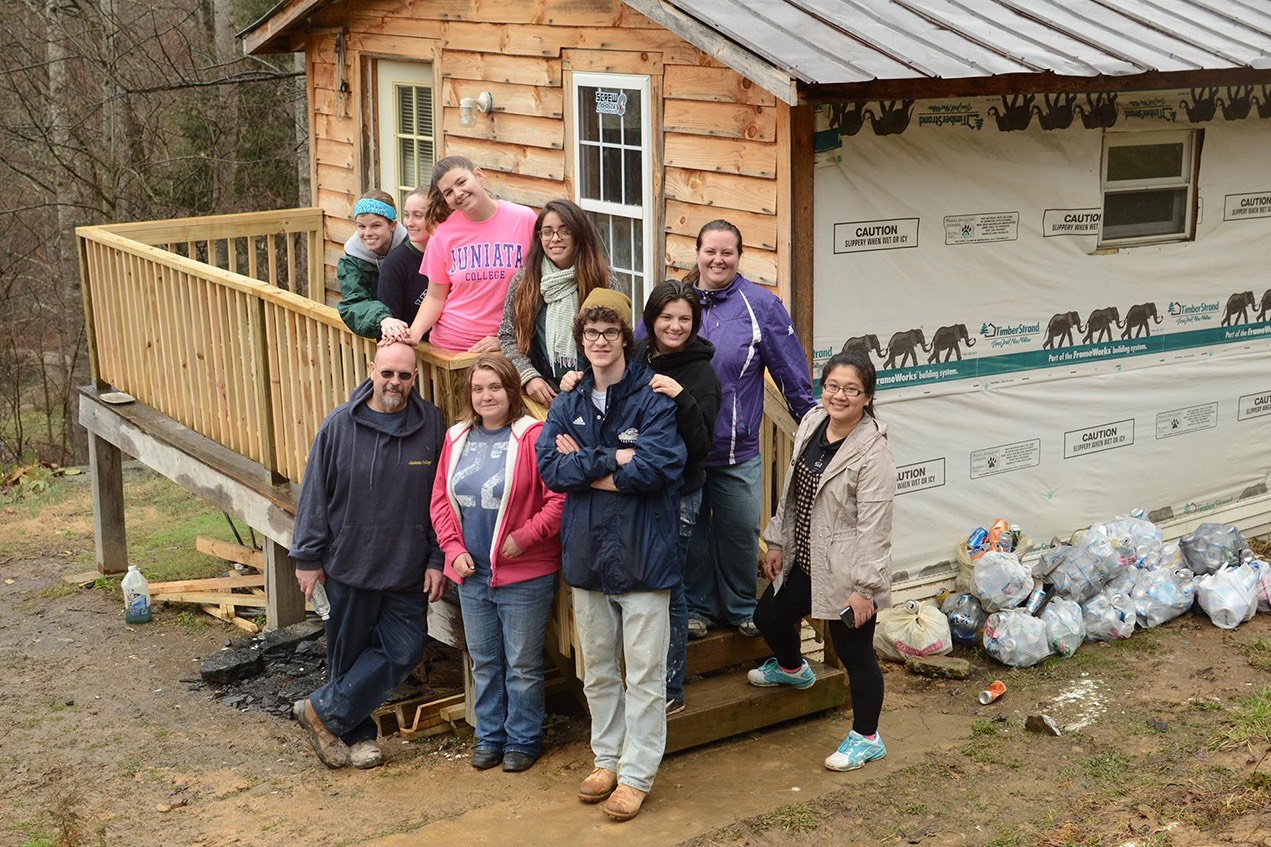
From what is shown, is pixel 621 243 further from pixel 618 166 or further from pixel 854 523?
pixel 854 523

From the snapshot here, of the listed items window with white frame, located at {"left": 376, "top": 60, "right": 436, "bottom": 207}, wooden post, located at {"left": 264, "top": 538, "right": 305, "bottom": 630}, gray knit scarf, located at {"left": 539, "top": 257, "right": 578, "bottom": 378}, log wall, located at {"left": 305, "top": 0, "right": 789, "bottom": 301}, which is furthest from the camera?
window with white frame, located at {"left": 376, "top": 60, "right": 436, "bottom": 207}

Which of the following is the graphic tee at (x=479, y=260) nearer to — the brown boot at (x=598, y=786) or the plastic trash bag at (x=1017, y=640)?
the brown boot at (x=598, y=786)

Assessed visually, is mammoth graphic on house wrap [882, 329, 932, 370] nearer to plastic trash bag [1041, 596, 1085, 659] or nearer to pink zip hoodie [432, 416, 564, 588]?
plastic trash bag [1041, 596, 1085, 659]

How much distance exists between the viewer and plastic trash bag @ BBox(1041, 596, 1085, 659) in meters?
7.05

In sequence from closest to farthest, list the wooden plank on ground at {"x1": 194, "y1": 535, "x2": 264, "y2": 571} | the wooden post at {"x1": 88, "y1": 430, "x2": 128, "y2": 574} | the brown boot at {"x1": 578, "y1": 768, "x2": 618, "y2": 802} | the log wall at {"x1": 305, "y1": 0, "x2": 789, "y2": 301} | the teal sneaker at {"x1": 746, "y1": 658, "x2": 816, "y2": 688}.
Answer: the brown boot at {"x1": 578, "y1": 768, "x2": 618, "y2": 802} < the teal sneaker at {"x1": 746, "y1": 658, "x2": 816, "y2": 688} < the log wall at {"x1": 305, "y1": 0, "x2": 789, "y2": 301} < the wooden plank on ground at {"x1": 194, "y1": 535, "x2": 264, "y2": 571} < the wooden post at {"x1": 88, "y1": 430, "x2": 128, "y2": 574}

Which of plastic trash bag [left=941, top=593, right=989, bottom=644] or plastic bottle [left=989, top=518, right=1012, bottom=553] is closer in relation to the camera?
plastic trash bag [left=941, top=593, right=989, bottom=644]

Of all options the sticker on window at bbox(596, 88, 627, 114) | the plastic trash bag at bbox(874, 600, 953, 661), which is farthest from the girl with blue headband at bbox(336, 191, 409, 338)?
the plastic trash bag at bbox(874, 600, 953, 661)

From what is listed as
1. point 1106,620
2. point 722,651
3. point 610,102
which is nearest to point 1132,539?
point 1106,620

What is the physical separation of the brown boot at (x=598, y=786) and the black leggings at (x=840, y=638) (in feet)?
3.06

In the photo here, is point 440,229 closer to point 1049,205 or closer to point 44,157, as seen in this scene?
point 1049,205

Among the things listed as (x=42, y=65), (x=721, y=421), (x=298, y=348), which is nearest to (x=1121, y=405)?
(x=721, y=421)

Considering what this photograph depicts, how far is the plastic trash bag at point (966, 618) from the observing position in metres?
7.17

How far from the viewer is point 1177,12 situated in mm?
8000

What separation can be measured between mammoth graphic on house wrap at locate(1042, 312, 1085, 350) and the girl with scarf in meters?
3.28
